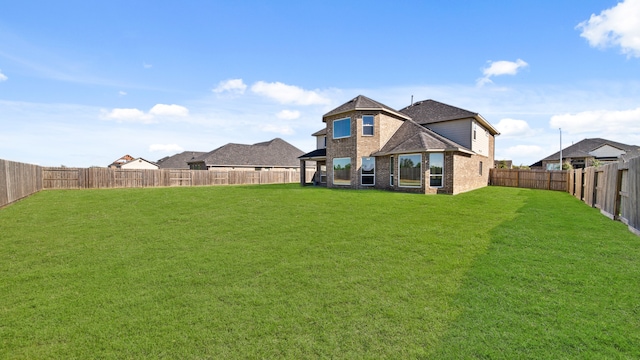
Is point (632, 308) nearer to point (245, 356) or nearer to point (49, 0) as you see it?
point (245, 356)

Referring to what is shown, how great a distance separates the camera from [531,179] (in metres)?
22.6

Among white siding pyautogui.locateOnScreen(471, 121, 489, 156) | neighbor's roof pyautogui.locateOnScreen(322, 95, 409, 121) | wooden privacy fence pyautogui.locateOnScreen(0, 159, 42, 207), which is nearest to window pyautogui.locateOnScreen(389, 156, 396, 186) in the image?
neighbor's roof pyautogui.locateOnScreen(322, 95, 409, 121)

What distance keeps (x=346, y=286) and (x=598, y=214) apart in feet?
37.0

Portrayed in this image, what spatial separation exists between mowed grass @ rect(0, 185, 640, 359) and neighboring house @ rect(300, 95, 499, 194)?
828 cm

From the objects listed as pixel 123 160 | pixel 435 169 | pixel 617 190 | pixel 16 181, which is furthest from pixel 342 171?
pixel 123 160

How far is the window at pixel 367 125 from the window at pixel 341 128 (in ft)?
3.43

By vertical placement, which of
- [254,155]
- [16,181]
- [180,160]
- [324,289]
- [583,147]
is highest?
[583,147]

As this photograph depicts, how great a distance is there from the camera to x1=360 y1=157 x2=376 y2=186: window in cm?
2016

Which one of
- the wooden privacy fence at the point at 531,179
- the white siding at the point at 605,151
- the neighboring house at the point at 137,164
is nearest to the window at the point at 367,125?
the wooden privacy fence at the point at 531,179

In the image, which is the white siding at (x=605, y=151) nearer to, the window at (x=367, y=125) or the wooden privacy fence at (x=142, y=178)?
the window at (x=367, y=125)

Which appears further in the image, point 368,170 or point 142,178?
point 142,178

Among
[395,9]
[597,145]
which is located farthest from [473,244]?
[597,145]

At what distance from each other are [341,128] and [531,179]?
53.4 ft

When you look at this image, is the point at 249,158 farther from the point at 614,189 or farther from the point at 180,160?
the point at 614,189
